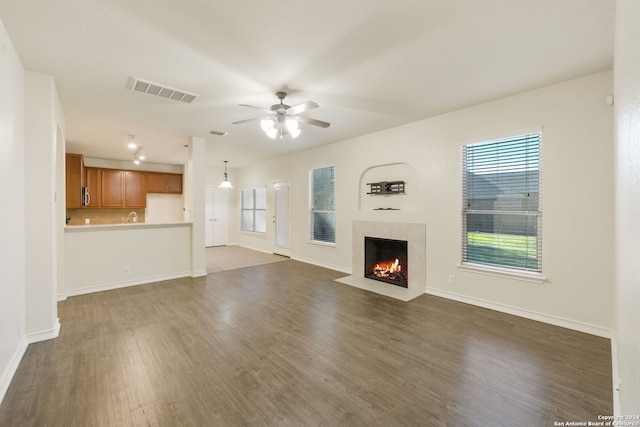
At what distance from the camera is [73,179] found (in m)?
6.32

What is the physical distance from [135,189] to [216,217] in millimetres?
2471

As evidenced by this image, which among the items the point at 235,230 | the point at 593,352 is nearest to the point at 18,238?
the point at 593,352

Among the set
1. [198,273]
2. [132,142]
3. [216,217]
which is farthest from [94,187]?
[198,273]

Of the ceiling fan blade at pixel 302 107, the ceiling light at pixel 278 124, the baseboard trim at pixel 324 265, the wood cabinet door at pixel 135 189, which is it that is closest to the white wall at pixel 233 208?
the wood cabinet door at pixel 135 189

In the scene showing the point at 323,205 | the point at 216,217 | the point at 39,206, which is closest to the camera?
the point at 39,206

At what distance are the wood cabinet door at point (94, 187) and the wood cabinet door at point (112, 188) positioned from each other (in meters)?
0.08

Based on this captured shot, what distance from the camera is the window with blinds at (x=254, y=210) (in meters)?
8.61

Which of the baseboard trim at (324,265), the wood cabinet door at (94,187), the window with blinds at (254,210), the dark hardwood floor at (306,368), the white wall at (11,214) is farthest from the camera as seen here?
the window with blinds at (254,210)

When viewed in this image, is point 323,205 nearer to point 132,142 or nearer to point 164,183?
point 132,142

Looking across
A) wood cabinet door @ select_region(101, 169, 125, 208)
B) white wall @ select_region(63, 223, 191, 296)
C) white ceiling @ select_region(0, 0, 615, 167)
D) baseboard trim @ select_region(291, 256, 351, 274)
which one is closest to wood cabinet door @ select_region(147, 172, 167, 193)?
wood cabinet door @ select_region(101, 169, 125, 208)

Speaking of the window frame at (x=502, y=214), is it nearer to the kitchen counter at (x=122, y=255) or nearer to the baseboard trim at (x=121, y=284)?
the kitchen counter at (x=122, y=255)

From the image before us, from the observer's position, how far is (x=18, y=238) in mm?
2479

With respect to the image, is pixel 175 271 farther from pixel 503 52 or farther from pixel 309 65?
pixel 503 52

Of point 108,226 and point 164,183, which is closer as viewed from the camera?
Result: point 108,226
